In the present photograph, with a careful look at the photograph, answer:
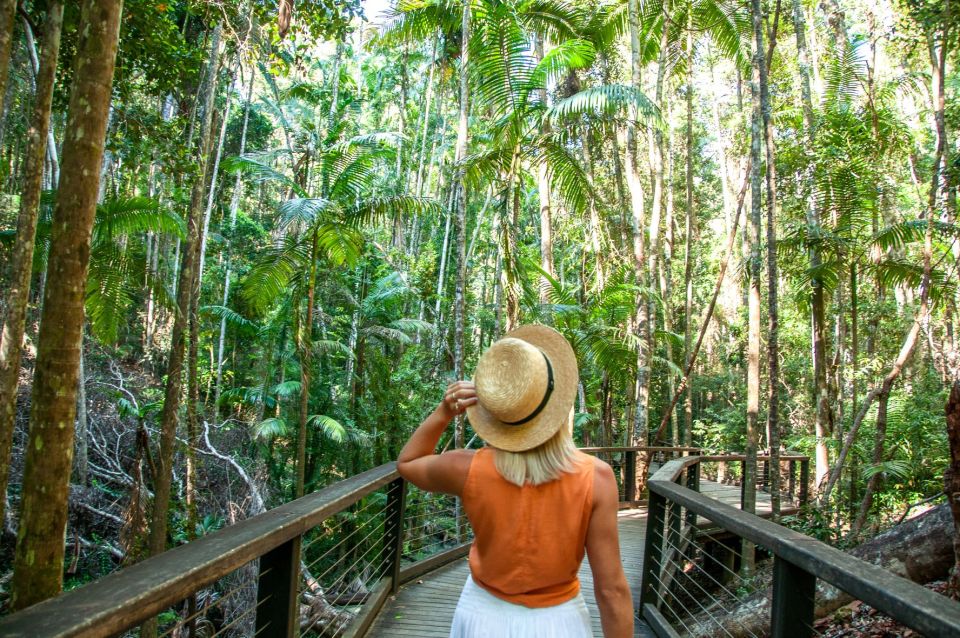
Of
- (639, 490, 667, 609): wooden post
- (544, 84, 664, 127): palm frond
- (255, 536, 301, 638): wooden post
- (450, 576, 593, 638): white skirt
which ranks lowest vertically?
(639, 490, 667, 609): wooden post

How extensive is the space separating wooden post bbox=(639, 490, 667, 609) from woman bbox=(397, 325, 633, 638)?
9.23 feet

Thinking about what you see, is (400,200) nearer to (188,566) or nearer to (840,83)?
(840,83)

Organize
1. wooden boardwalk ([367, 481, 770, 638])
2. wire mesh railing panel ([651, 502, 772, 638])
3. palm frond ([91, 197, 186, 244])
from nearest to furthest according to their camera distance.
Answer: wooden boardwalk ([367, 481, 770, 638]), wire mesh railing panel ([651, 502, 772, 638]), palm frond ([91, 197, 186, 244])

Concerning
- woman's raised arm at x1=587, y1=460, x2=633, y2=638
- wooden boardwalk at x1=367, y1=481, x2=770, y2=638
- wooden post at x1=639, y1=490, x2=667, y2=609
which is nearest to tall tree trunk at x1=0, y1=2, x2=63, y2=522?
wooden boardwalk at x1=367, y1=481, x2=770, y2=638

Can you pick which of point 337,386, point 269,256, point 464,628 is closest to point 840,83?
point 269,256

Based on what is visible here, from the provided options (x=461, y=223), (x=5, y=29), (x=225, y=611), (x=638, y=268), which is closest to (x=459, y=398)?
(x=5, y=29)

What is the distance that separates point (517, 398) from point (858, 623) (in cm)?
460

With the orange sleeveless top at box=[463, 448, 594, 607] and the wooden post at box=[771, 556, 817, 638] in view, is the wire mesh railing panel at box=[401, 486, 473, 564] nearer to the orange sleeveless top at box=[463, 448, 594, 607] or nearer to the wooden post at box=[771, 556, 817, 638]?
the orange sleeveless top at box=[463, 448, 594, 607]

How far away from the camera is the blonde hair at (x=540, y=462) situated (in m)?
1.65

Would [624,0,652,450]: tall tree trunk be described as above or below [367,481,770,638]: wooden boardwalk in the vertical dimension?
above

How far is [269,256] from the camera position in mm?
10875

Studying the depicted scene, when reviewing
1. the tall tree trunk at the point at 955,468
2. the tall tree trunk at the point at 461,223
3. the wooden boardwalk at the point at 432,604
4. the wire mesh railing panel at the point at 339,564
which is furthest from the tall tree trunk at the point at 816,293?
the wire mesh railing panel at the point at 339,564

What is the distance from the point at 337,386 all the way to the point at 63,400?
1325 cm

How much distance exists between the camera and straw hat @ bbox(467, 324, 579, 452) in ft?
5.34
